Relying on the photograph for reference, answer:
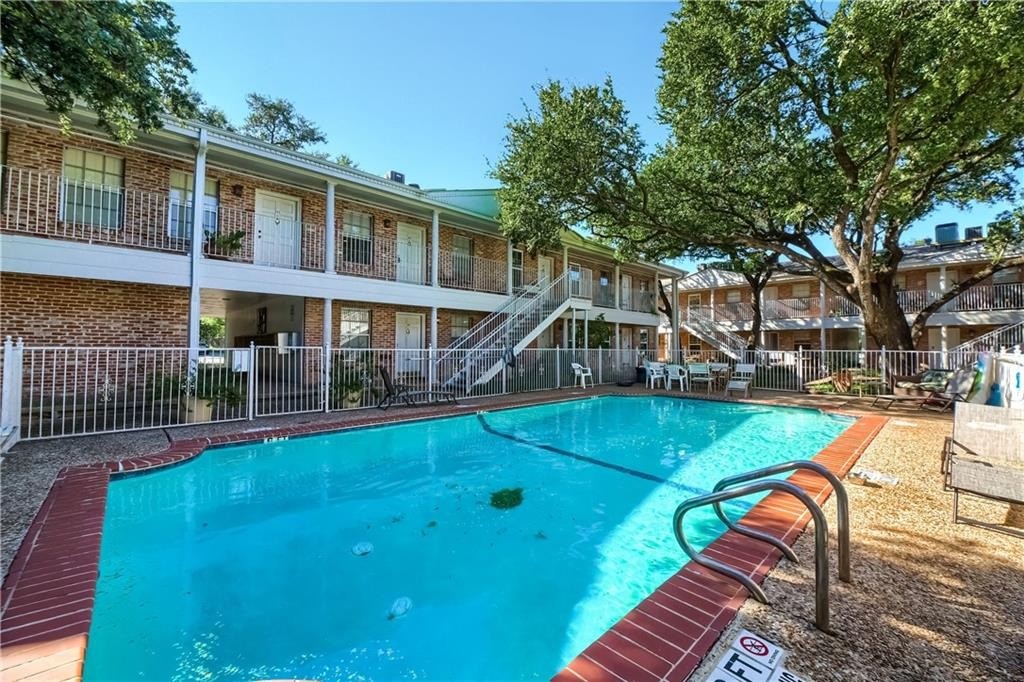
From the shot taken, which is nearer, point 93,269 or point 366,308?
point 93,269

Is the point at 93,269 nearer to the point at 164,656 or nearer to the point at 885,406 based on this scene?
the point at 164,656

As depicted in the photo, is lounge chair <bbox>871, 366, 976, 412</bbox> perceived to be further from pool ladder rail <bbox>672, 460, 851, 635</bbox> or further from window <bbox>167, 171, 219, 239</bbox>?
window <bbox>167, 171, 219, 239</bbox>

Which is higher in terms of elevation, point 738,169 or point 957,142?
point 738,169

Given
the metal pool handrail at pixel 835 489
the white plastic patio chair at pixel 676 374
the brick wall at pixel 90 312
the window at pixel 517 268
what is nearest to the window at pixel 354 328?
the brick wall at pixel 90 312

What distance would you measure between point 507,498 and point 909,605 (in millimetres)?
4053

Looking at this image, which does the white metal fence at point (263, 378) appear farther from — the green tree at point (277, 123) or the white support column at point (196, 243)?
the green tree at point (277, 123)

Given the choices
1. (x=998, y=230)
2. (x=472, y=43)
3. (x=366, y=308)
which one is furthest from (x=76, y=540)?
(x=998, y=230)

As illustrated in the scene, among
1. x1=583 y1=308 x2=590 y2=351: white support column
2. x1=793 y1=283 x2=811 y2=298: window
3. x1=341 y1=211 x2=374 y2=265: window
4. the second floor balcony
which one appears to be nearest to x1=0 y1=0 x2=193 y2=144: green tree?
x1=341 y1=211 x2=374 y2=265: window

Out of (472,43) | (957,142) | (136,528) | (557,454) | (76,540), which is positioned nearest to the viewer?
(76,540)

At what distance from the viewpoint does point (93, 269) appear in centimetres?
845

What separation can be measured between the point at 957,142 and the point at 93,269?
1937 cm

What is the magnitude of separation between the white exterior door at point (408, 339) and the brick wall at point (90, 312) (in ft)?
19.1

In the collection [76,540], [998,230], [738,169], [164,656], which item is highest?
[738,169]

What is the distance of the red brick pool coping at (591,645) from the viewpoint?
214 centimetres
